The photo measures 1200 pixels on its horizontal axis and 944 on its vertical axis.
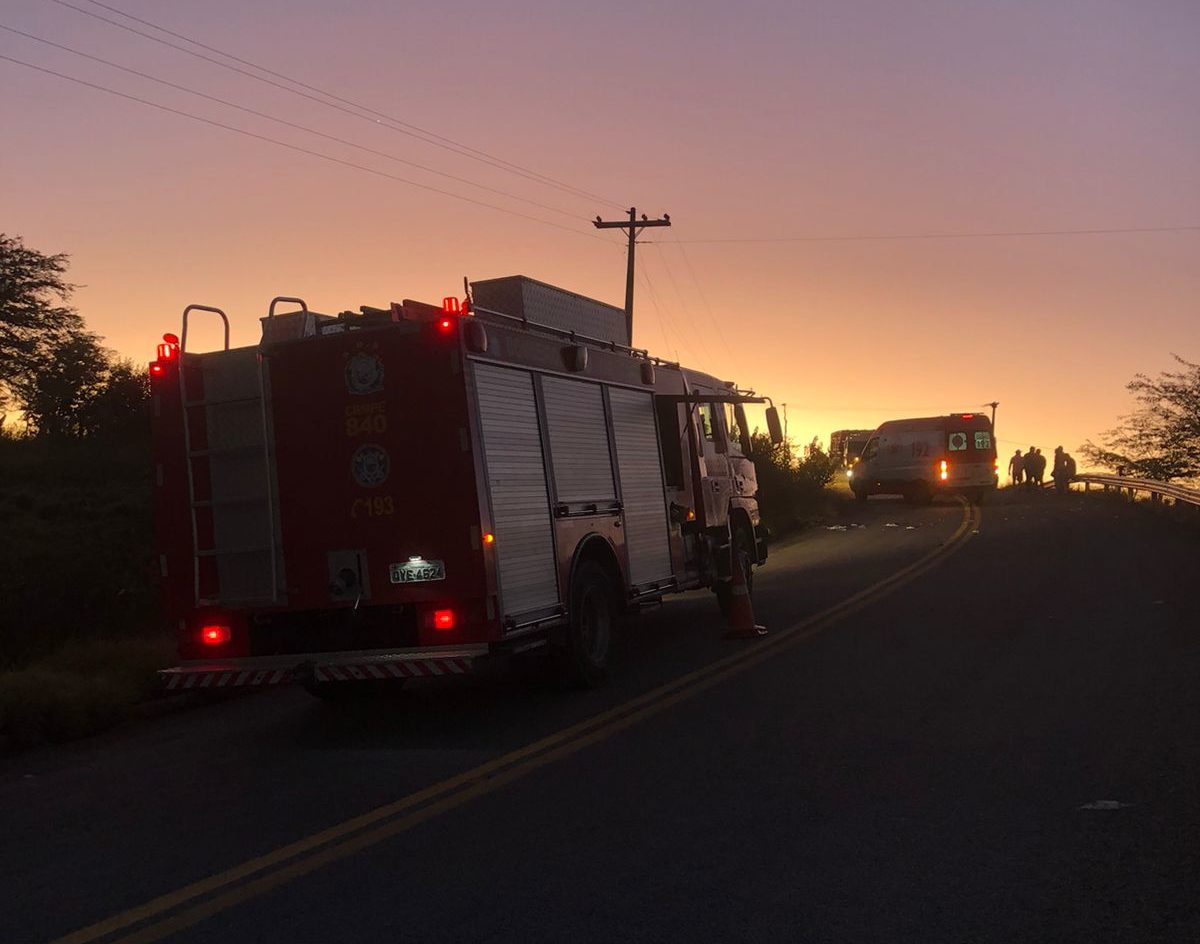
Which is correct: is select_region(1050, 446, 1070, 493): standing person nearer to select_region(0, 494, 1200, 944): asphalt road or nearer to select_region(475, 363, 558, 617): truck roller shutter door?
select_region(0, 494, 1200, 944): asphalt road

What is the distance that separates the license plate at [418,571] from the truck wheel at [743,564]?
529 centimetres

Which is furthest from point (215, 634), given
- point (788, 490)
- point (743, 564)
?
point (788, 490)

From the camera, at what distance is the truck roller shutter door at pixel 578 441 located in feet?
35.1

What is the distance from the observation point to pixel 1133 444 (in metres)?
49.2

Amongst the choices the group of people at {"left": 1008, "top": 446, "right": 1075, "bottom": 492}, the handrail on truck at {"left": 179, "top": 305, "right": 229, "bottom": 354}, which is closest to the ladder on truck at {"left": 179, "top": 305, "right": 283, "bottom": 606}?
the handrail on truck at {"left": 179, "top": 305, "right": 229, "bottom": 354}

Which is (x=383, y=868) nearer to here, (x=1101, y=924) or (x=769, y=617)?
(x=1101, y=924)

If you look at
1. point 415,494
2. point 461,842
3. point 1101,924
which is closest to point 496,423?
point 415,494

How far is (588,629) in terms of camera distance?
36.2ft

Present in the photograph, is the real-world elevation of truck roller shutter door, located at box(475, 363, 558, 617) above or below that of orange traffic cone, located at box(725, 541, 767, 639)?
above

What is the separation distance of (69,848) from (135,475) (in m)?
32.6

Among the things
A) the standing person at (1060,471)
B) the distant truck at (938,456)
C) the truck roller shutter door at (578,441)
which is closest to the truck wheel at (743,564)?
the truck roller shutter door at (578,441)

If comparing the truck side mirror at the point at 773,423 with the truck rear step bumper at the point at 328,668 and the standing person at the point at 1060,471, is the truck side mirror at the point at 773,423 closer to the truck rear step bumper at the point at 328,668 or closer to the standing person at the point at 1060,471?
the truck rear step bumper at the point at 328,668

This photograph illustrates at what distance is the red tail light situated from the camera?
989 cm

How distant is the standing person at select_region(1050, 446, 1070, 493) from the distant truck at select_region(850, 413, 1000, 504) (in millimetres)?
6182
